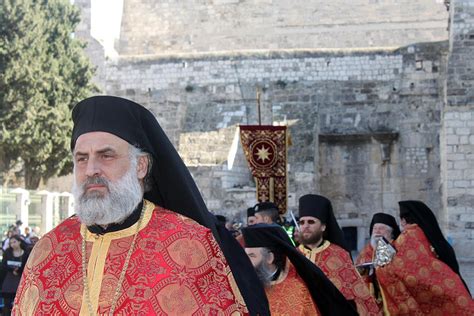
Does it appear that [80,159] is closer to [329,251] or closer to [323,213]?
[329,251]

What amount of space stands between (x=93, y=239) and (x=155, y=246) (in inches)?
10.1

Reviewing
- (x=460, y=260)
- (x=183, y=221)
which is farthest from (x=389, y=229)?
(x=460, y=260)

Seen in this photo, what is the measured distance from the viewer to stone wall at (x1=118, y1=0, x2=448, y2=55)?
100 ft

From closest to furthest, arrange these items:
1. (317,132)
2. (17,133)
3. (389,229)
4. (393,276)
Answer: (393,276) → (389,229) → (317,132) → (17,133)

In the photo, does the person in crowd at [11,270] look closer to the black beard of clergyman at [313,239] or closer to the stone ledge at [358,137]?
the black beard of clergyman at [313,239]

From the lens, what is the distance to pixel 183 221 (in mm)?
3234

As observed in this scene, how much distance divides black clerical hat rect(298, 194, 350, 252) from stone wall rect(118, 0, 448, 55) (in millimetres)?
24540

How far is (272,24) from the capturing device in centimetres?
3109

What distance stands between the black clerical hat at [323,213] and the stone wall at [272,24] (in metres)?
24.5

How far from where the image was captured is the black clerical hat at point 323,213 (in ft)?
20.8

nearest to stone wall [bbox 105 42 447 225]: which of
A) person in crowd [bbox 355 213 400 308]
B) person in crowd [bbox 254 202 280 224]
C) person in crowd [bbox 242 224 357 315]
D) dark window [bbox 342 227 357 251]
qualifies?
dark window [bbox 342 227 357 251]

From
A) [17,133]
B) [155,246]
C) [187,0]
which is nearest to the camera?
[155,246]

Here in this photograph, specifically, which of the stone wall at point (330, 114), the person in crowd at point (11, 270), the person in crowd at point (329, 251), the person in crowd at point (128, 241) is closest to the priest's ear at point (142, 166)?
the person in crowd at point (128, 241)

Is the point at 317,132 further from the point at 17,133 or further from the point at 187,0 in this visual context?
the point at 187,0
